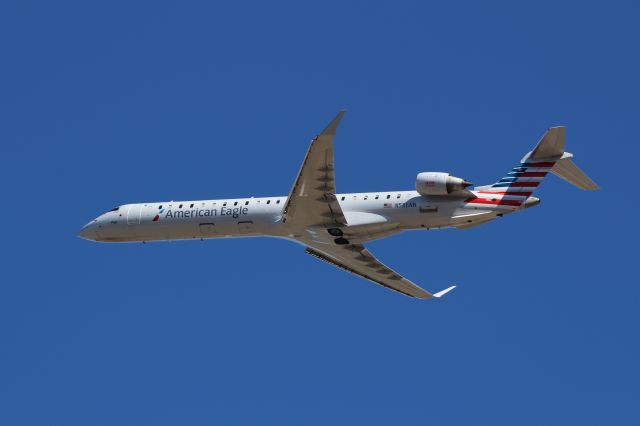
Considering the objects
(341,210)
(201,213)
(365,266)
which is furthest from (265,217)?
(365,266)

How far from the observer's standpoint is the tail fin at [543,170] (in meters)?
43.0

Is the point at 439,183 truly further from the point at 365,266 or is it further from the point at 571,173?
the point at 365,266

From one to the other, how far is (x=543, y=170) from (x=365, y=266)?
10.1m

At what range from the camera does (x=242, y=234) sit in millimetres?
48250

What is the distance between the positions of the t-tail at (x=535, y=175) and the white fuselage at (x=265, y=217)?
24 cm

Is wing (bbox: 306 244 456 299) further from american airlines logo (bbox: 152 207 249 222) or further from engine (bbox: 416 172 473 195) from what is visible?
engine (bbox: 416 172 473 195)

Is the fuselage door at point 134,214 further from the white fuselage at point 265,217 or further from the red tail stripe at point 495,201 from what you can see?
the red tail stripe at point 495,201

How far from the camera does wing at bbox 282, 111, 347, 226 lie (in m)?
42.4

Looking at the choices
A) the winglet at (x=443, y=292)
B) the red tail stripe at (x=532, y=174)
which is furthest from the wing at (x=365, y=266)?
the red tail stripe at (x=532, y=174)

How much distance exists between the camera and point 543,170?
143 feet

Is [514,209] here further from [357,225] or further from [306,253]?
[306,253]

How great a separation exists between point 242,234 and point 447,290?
986 centimetres

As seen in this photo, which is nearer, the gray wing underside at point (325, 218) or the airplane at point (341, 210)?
the gray wing underside at point (325, 218)

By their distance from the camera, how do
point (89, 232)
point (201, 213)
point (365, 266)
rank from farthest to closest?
point (89, 232) < point (365, 266) < point (201, 213)
